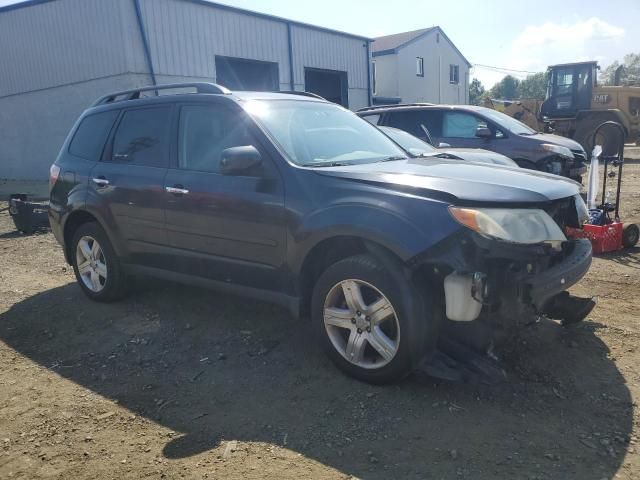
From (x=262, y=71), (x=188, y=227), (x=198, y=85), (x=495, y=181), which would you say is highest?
(x=262, y=71)

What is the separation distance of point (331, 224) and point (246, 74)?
60.8 ft

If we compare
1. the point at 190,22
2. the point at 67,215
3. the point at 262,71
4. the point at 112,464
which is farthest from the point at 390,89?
the point at 112,464

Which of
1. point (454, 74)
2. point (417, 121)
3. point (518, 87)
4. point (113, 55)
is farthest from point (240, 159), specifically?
point (518, 87)

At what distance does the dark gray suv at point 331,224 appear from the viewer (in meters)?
2.96

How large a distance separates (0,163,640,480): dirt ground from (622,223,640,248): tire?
1.58m

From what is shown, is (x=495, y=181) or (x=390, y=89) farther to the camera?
(x=390, y=89)

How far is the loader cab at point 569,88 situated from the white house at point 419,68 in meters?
11.0

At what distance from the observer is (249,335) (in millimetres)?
4234

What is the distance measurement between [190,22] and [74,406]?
1473cm

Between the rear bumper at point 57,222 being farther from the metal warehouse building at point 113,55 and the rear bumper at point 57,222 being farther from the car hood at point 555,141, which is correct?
the metal warehouse building at point 113,55

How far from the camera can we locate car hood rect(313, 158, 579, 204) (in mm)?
3049

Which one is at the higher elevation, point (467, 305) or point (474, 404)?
point (467, 305)

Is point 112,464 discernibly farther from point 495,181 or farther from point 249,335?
point 495,181

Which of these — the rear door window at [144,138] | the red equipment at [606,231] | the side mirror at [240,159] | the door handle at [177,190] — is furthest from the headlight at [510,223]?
the red equipment at [606,231]
